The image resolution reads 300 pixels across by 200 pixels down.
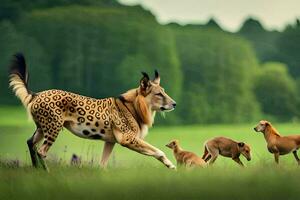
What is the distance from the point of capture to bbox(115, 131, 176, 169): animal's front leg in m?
7.13

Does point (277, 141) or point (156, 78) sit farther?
point (277, 141)

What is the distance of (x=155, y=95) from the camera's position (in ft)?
23.5

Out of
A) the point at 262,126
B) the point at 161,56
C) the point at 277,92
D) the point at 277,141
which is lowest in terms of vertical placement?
the point at 277,141

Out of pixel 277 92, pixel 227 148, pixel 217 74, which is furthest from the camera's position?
pixel 217 74

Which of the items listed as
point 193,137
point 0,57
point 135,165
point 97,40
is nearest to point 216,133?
point 193,137

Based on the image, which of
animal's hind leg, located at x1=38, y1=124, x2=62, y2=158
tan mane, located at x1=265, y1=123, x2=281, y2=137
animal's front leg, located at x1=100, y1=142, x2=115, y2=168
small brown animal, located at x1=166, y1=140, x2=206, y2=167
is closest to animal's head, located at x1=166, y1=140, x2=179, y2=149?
small brown animal, located at x1=166, y1=140, x2=206, y2=167

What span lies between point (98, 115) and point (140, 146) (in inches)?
15.3

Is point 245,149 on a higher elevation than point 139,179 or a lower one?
higher

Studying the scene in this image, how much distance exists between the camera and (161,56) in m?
7.91

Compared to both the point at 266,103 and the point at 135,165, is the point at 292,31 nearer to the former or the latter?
the point at 266,103

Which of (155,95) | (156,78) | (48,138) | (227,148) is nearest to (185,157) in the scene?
(227,148)

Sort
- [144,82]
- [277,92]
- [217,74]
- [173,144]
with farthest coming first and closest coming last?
[217,74]
[277,92]
[173,144]
[144,82]

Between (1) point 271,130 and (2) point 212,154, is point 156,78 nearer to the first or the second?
(2) point 212,154

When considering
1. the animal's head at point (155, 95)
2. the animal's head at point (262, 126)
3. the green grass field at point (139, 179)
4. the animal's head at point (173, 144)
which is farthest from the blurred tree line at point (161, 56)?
the animal's head at point (155, 95)
